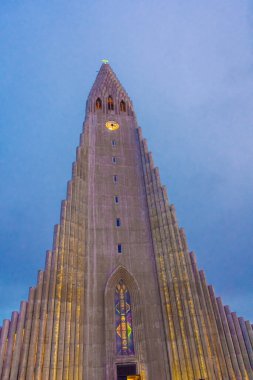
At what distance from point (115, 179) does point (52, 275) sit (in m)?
12.0

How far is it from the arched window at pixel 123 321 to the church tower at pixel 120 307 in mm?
72

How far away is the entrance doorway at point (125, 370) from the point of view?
2067 cm

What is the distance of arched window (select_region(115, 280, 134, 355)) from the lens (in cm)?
2174

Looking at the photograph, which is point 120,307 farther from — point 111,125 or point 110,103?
point 110,103

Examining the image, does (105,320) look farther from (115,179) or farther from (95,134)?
(95,134)

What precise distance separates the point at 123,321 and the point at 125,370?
3217mm

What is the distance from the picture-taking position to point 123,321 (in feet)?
74.9

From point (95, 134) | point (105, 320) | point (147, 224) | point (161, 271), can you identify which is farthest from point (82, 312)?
point (95, 134)

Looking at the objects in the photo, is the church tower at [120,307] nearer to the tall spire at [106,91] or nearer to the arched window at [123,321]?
the arched window at [123,321]

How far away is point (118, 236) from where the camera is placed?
26719 mm

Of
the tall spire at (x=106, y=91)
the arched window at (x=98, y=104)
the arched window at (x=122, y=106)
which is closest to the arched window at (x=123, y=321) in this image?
the arched window at (x=98, y=104)

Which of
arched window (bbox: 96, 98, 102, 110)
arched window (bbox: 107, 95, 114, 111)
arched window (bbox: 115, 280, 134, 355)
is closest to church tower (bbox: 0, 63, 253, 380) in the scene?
arched window (bbox: 115, 280, 134, 355)

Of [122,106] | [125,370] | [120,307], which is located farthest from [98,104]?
[125,370]

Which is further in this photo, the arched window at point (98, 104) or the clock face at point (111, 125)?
the arched window at point (98, 104)
